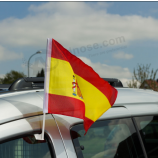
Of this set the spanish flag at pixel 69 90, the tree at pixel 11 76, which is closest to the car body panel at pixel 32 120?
the spanish flag at pixel 69 90

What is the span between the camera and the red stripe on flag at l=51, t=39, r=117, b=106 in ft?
6.02

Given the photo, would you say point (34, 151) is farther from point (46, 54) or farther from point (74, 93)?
point (46, 54)

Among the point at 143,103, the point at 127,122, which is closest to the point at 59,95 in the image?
the point at 127,122

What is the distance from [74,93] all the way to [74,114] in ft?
0.48

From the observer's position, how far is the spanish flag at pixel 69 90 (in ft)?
5.75

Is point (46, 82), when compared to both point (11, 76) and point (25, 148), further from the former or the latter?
point (11, 76)

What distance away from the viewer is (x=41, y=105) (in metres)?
1.83

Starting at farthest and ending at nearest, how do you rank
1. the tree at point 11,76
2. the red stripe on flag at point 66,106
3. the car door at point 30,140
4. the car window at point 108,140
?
the tree at point 11,76 → the car window at point 108,140 → the red stripe on flag at point 66,106 → the car door at point 30,140

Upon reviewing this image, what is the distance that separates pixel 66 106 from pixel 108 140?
549 millimetres

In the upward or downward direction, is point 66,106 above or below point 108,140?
above

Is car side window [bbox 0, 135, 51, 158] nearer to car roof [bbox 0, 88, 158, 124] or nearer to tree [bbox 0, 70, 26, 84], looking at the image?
car roof [bbox 0, 88, 158, 124]

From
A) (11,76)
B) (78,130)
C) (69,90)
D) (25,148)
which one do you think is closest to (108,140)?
(78,130)

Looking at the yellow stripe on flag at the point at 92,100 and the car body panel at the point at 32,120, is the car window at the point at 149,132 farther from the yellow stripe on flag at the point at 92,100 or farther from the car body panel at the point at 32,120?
the yellow stripe on flag at the point at 92,100

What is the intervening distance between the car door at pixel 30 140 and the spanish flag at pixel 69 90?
5.0 inches
